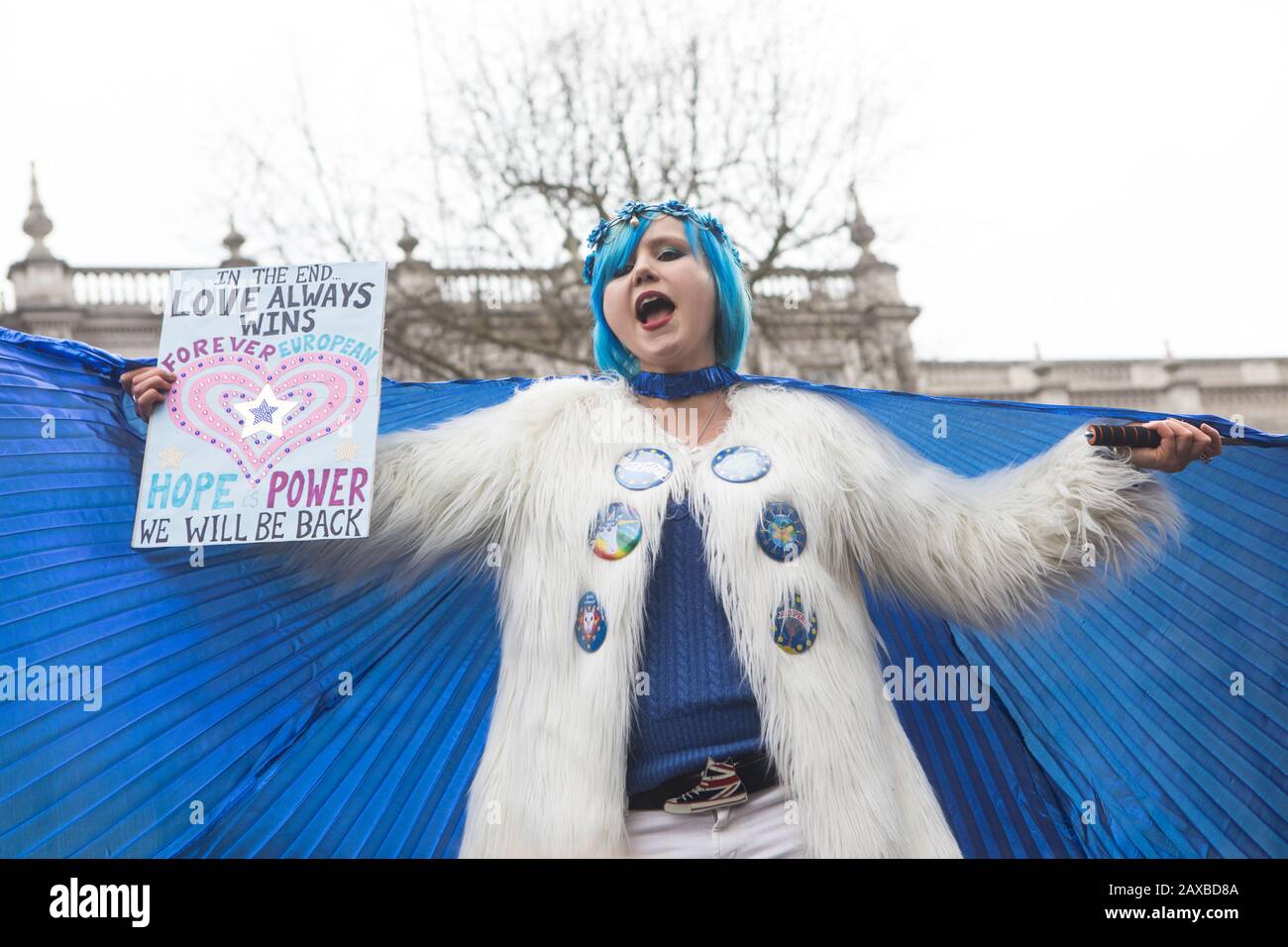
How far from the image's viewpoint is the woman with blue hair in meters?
2.65

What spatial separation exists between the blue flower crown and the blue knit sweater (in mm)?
859

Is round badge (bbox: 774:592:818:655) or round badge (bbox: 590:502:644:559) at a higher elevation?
round badge (bbox: 590:502:644:559)

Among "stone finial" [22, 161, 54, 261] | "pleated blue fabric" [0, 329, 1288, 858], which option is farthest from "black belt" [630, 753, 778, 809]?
"stone finial" [22, 161, 54, 261]

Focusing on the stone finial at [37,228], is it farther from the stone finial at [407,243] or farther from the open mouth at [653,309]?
the open mouth at [653,309]

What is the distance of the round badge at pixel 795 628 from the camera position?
271 cm

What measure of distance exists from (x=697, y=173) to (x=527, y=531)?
11140 millimetres

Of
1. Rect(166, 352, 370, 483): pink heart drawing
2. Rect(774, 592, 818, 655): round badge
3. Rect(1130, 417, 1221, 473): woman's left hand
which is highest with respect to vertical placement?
Rect(166, 352, 370, 483): pink heart drawing

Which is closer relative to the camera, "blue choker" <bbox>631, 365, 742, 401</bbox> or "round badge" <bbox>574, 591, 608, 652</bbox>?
"round badge" <bbox>574, 591, 608, 652</bbox>

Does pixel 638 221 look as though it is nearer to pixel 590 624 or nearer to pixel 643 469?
pixel 643 469

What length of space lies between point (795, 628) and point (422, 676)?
39.8 inches
